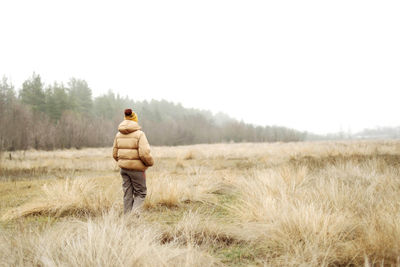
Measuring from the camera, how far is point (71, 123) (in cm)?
3412

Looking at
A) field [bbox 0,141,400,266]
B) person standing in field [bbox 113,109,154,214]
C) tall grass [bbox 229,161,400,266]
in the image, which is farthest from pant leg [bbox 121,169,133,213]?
tall grass [bbox 229,161,400,266]

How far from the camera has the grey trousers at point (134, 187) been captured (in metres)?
4.01

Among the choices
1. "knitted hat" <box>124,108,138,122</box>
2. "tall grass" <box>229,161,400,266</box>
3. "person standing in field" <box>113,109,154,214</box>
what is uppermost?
"knitted hat" <box>124,108,138,122</box>

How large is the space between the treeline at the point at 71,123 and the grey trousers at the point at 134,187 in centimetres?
1448

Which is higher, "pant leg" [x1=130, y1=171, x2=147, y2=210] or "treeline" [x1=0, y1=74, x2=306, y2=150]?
"treeline" [x1=0, y1=74, x2=306, y2=150]

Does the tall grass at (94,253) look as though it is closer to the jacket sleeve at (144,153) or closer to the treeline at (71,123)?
the jacket sleeve at (144,153)

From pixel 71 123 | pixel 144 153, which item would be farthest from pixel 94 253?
pixel 71 123

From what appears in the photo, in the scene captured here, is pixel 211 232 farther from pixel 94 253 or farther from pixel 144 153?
pixel 144 153

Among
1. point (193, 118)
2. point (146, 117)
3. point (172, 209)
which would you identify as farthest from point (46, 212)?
point (193, 118)

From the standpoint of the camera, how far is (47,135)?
1104 inches

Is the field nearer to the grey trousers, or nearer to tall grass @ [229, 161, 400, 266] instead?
tall grass @ [229, 161, 400, 266]

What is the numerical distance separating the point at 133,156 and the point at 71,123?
35.0 meters

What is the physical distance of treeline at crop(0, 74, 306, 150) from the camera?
25.0 m

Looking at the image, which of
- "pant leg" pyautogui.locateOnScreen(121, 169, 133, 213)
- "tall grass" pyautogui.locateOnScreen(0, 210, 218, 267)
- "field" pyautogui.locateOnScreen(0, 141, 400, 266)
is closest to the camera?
"tall grass" pyautogui.locateOnScreen(0, 210, 218, 267)
